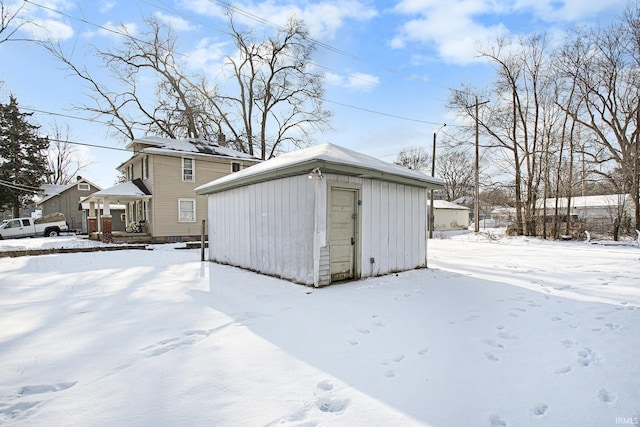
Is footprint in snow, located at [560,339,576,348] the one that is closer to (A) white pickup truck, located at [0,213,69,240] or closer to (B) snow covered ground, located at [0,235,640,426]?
(B) snow covered ground, located at [0,235,640,426]

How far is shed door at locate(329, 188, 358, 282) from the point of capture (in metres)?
6.11

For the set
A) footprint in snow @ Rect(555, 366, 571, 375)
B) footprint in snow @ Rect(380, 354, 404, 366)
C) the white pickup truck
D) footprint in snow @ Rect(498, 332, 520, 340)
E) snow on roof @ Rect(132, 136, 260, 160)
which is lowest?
footprint in snow @ Rect(380, 354, 404, 366)

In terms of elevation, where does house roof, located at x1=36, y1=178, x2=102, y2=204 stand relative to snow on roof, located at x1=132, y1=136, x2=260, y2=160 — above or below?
below

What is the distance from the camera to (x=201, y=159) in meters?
17.9

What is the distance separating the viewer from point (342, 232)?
246 inches

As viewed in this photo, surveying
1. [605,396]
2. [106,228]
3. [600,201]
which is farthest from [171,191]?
[600,201]

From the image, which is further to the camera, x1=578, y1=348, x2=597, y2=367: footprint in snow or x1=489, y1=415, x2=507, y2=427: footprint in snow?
x1=578, y1=348, x2=597, y2=367: footprint in snow

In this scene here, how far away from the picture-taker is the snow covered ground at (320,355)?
6.94 feet

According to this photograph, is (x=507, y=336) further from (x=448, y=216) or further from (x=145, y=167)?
(x=448, y=216)

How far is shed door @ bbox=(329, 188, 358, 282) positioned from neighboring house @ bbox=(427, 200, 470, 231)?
24.6 metres

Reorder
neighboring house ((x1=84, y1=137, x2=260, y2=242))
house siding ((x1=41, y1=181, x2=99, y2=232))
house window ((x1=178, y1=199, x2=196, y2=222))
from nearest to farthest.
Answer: neighboring house ((x1=84, y1=137, x2=260, y2=242)) → house window ((x1=178, y1=199, x2=196, y2=222)) → house siding ((x1=41, y1=181, x2=99, y2=232))

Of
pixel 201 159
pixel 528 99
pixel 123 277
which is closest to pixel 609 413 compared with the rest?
pixel 123 277

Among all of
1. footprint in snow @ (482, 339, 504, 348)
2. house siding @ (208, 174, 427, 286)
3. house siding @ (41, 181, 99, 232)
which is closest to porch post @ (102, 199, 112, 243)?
house siding @ (208, 174, 427, 286)

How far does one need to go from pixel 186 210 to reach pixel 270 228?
1242cm
